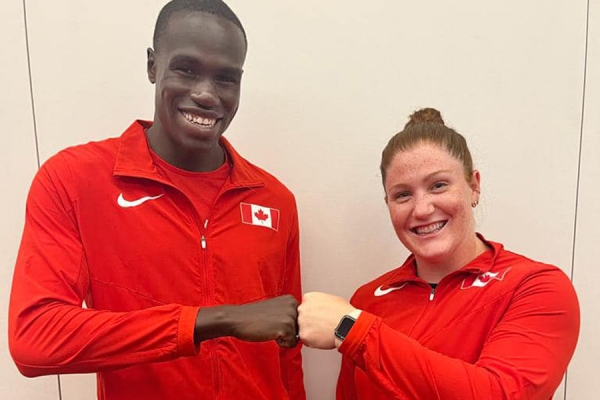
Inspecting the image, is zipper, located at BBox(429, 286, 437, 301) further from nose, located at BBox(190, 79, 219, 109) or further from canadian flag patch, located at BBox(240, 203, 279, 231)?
nose, located at BBox(190, 79, 219, 109)

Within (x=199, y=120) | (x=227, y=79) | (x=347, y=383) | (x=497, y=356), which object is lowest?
(x=347, y=383)

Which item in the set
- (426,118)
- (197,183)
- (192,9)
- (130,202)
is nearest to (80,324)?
(130,202)

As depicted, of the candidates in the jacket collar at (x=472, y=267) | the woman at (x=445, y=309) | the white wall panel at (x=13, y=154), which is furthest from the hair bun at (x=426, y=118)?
the white wall panel at (x=13, y=154)

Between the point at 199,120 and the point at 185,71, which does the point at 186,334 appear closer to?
the point at 199,120

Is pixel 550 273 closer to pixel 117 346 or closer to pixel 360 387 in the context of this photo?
pixel 360 387

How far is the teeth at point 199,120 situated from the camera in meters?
1.10

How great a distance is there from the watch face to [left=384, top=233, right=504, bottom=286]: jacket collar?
0.29 meters

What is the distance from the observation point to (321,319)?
1.00 m

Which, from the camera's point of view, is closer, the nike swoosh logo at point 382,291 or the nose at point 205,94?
the nose at point 205,94

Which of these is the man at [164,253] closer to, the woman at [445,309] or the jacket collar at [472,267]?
the woman at [445,309]

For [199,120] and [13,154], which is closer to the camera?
[199,120]

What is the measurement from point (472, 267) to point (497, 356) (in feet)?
0.74

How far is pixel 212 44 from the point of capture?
1.08 meters

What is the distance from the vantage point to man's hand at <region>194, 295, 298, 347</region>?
94 centimetres
